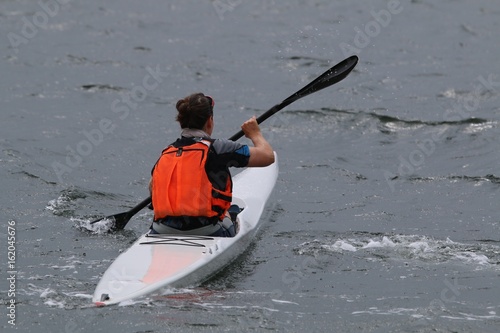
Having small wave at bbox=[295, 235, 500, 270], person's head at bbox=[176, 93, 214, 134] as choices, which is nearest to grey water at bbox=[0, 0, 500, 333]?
small wave at bbox=[295, 235, 500, 270]

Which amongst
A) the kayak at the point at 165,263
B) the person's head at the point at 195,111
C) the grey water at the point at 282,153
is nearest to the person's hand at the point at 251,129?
the person's head at the point at 195,111

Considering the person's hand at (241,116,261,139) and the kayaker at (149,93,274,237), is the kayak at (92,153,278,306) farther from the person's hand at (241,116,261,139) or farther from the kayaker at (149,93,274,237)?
the person's hand at (241,116,261,139)

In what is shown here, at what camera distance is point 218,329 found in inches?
231

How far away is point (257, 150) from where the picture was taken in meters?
7.29

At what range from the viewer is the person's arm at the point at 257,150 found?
7.28 meters

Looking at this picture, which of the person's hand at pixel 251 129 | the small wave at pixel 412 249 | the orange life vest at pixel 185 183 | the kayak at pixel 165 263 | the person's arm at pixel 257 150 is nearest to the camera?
the kayak at pixel 165 263

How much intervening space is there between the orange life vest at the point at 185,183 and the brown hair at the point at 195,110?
17cm

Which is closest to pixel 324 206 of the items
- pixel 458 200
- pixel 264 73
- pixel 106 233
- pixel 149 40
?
pixel 458 200

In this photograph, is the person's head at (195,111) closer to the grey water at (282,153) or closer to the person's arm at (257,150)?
the person's arm at (257,150)

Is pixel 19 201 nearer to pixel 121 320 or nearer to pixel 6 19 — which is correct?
pixel 121 320

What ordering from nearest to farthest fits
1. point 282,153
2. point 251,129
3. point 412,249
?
point 251,129 → point 412,249 → point 282,153

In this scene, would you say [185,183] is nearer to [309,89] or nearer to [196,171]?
[196,171]

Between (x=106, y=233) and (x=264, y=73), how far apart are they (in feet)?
26.4

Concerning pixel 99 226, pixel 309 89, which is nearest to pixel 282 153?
pixel 309 89
